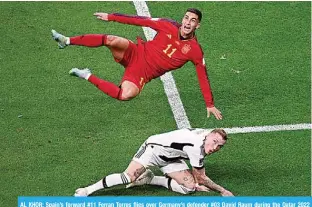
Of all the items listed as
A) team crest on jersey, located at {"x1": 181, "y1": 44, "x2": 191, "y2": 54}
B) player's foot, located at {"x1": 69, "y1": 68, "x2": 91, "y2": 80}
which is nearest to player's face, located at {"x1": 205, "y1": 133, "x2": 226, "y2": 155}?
team crest on jersey, located at {"x1": 181, "y1": 44, "x2": 191, "y2": 54}

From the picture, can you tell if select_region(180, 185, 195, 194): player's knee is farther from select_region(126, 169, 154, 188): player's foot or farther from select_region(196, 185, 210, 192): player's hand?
select_region(126, 169, 154, 188): player's foot

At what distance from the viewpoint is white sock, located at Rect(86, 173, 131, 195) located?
13672 millimetres

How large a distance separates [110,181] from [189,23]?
2235 millimetres

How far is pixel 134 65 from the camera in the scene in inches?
587

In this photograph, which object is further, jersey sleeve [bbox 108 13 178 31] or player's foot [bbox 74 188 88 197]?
jersey sleeve [bbox 108 13 178 31]

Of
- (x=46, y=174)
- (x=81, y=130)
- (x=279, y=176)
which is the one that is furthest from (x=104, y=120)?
(x=279, y=176)

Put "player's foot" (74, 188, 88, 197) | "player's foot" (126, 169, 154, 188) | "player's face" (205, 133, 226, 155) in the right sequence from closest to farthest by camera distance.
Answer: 1. "player's face" (205, 133, 226, 155)
2. "player's foot" (74, 188, 88, 197)
3. "player's foot" (126, 169, 154, 188)

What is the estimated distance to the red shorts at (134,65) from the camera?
48.7 ft

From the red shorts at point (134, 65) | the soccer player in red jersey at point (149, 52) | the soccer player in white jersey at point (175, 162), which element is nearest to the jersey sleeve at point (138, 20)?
the soccer player in red jersey at point (149, 52)

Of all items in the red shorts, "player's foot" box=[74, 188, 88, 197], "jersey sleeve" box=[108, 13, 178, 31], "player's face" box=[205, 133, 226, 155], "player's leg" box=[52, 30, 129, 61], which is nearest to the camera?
"player's face" box=[205, 133, 226, 155]

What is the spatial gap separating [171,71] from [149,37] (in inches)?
32.6


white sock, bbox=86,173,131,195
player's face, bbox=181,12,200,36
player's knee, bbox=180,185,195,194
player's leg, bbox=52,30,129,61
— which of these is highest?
player's face, bbox=181,12,200,36

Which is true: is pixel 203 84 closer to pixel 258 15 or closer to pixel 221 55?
pixel 221 55

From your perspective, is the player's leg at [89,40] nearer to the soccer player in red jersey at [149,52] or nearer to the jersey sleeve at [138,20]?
the soccer player in red jersey at [149,52]
